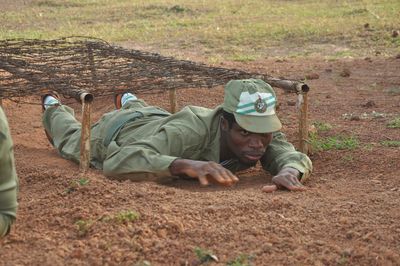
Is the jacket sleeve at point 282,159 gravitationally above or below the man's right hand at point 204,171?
below

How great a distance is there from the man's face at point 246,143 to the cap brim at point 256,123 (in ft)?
0.27

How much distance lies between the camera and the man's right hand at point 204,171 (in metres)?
4.50

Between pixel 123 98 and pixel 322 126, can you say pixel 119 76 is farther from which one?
pixel 322 126

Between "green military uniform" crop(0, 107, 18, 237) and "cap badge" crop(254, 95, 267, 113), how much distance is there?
2036 millimetres

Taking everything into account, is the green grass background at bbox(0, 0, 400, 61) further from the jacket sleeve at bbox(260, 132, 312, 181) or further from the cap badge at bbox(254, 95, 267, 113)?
the cap badge at bbox(254, 95, 267, 113)

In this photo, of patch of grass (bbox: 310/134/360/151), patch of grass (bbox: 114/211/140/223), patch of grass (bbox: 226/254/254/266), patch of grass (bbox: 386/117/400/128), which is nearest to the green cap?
patch of grass (bbox: 310/134/360/151)

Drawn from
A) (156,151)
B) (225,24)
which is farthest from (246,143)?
(225,24)

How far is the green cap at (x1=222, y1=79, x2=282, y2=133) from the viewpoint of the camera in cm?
482

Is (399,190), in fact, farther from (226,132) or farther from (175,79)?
(175,79)

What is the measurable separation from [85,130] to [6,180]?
83.0 inches

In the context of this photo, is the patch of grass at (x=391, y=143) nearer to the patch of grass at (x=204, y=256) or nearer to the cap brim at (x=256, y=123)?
the cap brim at (x=256, y=123)

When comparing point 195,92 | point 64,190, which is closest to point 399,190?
point 64,190

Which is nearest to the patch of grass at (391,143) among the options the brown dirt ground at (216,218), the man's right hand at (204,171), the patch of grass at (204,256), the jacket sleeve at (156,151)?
the brown dirt ground at (216,218)

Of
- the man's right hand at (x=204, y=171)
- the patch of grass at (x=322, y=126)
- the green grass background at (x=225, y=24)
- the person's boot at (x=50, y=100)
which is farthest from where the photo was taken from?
the green grass background at (x=225, y=24)
